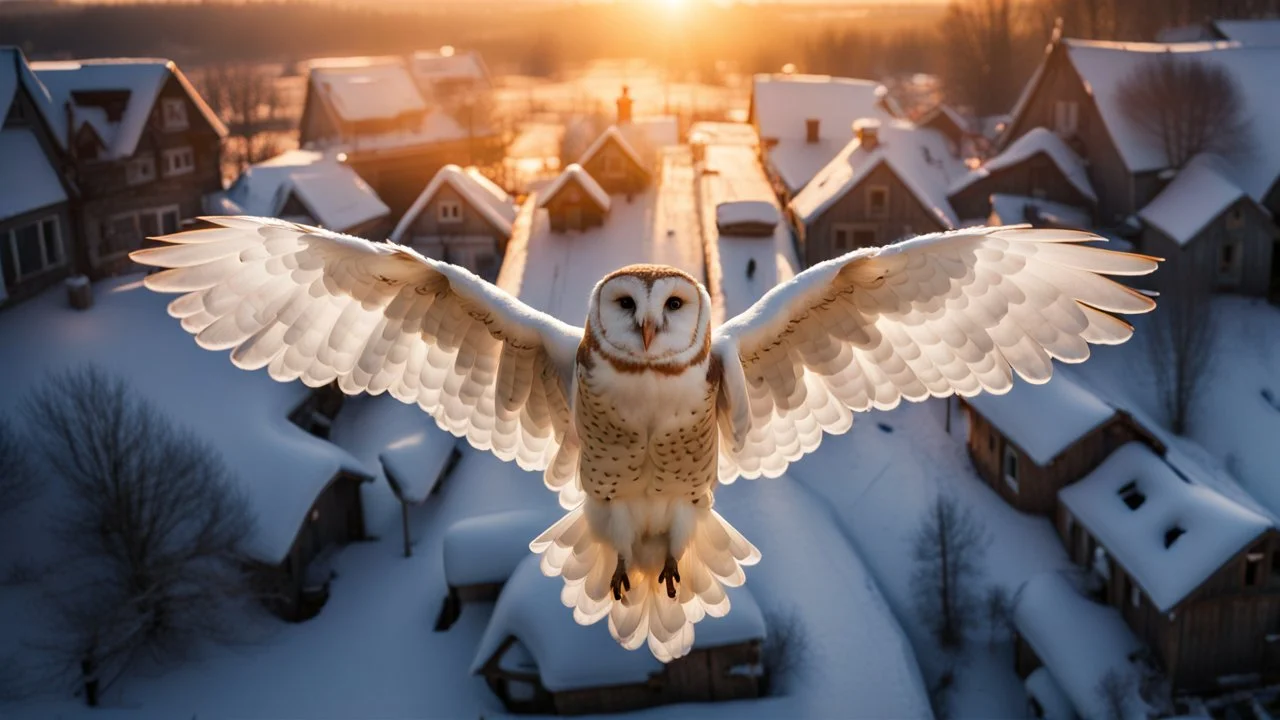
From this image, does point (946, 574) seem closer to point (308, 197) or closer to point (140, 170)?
point (308, 197)

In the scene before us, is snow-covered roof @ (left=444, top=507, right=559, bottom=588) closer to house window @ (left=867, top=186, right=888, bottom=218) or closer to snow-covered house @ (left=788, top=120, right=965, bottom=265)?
snow-covered house @ (left=788, top=120, right=965, bottom=265)

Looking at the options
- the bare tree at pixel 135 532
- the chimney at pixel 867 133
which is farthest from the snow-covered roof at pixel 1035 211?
the bare tree at pixel 135 532

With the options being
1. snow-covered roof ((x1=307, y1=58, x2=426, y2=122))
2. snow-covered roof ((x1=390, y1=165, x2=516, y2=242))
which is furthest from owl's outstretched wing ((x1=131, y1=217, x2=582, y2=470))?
snow-covered roof ((x1=307, y1=58, x2=426, y2=122))

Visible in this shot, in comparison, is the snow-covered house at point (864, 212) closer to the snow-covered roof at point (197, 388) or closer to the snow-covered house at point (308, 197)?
the snow-covered house at point (308, 197)

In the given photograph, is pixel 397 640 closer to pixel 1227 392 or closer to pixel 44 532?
pixel 44 532

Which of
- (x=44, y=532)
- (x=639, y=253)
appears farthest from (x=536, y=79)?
(x=44, y=532)

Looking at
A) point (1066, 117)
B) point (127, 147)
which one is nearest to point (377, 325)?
point (127, 147)

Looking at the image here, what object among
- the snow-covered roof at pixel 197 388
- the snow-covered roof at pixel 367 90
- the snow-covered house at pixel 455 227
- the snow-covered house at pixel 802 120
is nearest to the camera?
the snow-covered roof at pixel 197 388
